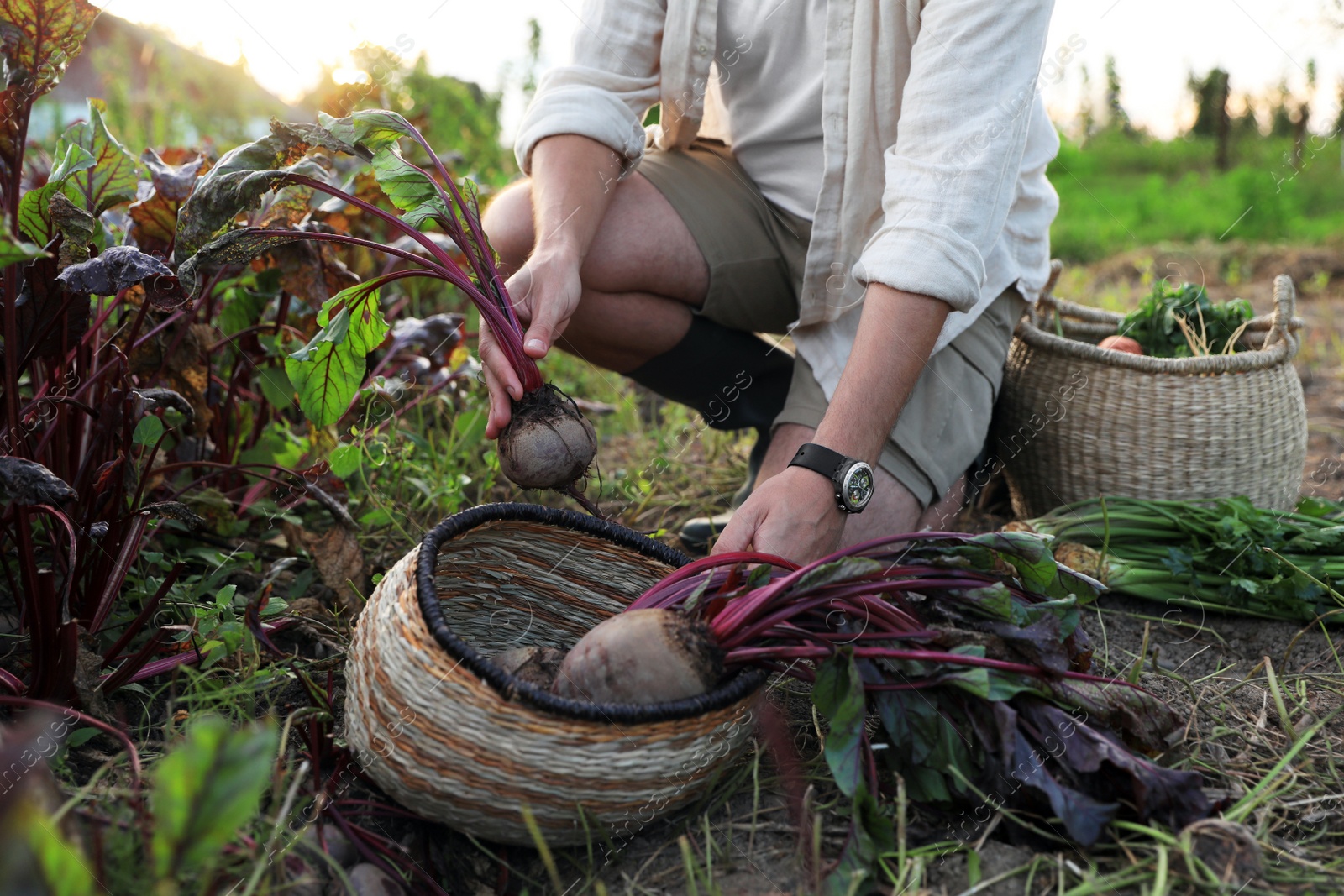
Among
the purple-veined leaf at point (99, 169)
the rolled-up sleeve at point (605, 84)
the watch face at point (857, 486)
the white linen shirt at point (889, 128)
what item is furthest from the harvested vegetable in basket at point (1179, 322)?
the purple-veined leaf at point (99, 169)

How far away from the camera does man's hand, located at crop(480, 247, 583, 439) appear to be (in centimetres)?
158

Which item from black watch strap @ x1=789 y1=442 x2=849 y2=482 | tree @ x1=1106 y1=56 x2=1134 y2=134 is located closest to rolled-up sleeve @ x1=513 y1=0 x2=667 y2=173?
black watch strap @ x1=789 y1=442 x2=849 y2=482

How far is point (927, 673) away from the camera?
1.16 metres

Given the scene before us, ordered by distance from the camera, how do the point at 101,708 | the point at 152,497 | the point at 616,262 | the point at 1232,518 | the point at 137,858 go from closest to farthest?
the point at 137,858
the point at 101,708
the point at 152,497
the point at 1232,518
the point at 616,262

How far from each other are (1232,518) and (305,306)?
2.02 meters

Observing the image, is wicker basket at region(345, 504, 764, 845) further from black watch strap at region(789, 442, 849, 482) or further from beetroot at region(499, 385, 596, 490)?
black watch strap at region(789, 442, 849, 482)

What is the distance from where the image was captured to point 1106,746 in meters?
1.12

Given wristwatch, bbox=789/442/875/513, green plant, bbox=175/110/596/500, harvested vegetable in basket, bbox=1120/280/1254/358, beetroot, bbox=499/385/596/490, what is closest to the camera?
green plant, bbox=175/110/596/500

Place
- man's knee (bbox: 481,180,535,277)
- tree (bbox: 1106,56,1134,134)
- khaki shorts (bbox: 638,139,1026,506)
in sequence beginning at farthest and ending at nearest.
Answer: tree (bbox: 1106,56,1134,134) → man's knee (bbox: 481,180,535,277) → khaki shorts (bbox: 638,139,1026,506)

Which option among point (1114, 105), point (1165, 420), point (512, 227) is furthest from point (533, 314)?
point (1114, 105)

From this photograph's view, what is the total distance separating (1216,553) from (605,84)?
1.63 m

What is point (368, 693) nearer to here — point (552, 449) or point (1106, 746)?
point (552, 449)

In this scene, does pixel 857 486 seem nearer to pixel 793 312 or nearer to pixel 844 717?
pixel 844 717

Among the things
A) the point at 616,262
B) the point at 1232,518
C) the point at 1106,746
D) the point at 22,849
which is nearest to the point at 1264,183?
the point at 1232,518
